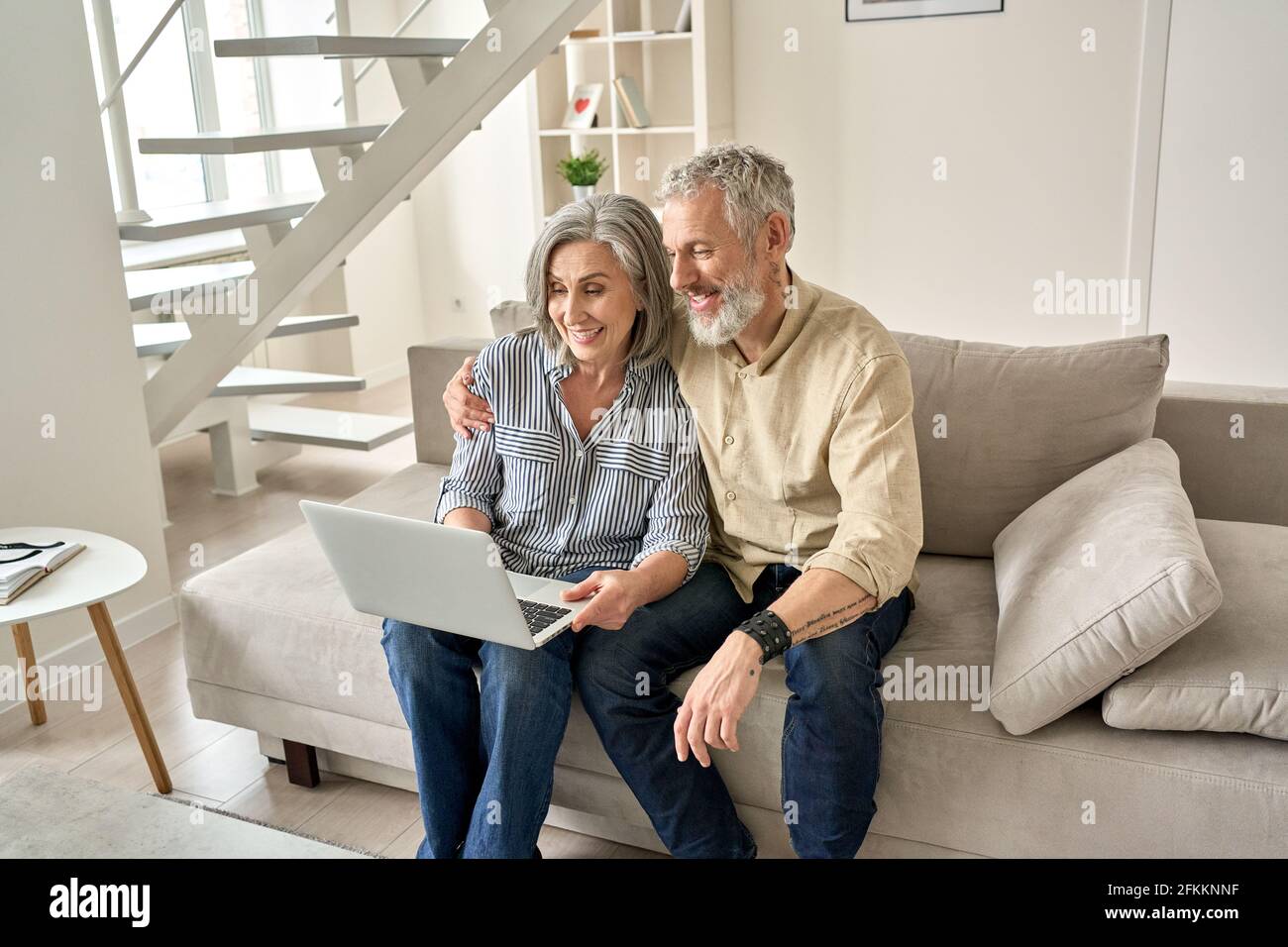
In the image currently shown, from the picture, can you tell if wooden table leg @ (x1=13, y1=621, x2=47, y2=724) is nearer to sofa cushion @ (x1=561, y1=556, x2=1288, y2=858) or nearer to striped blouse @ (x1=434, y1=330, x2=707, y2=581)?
striped blouse @ (x1=434, y1=330, x2=707, y2=581)

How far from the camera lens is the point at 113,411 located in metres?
2.77

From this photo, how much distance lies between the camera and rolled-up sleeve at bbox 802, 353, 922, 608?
1659 millimetres

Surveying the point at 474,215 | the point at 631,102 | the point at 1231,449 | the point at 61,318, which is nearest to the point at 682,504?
the point at 1231,449

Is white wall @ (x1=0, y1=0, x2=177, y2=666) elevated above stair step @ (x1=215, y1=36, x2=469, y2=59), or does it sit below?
below

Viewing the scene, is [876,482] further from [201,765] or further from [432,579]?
[201,765]

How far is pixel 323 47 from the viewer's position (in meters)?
2.62

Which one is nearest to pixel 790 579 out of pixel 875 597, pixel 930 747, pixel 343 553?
pixel 875 597

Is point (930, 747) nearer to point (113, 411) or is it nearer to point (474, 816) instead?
point (474, 816)

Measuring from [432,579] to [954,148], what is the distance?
324cm

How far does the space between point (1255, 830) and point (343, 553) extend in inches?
50.1

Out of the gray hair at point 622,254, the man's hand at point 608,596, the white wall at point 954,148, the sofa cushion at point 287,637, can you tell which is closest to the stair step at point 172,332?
the sofa cushion at point 287,637

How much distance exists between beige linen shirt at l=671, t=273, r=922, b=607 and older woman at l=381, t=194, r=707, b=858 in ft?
0.19

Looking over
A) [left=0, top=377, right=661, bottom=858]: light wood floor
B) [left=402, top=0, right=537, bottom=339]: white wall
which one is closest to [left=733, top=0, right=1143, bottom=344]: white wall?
[left=402, top=0, right=537, bottom=339]: white wall
